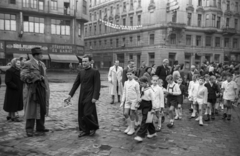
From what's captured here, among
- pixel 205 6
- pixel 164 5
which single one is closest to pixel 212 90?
pixel 164 5

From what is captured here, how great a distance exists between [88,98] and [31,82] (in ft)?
4.82

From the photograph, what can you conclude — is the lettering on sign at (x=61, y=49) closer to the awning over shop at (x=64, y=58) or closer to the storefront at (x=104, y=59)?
the awning over shop at (x=64, y=58)

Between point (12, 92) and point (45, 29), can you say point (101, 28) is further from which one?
point (12, 92)

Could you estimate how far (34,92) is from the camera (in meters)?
5.62

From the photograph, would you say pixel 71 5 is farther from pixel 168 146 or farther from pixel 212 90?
pixel 168 146

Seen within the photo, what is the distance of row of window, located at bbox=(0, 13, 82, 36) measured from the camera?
30.5 m

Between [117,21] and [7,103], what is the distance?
143 feet

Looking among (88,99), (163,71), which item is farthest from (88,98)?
(163,71)

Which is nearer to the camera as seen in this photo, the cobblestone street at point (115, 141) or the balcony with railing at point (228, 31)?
the cobblestone street at point (115, 141)

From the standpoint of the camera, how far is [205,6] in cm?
4162

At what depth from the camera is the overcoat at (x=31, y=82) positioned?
5.55 meters

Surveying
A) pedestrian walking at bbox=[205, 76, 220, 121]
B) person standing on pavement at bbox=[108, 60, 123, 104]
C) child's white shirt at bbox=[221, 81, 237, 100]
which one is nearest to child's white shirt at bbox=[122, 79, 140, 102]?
pedestrian walking at bbox=[205, 76, 220, 121]

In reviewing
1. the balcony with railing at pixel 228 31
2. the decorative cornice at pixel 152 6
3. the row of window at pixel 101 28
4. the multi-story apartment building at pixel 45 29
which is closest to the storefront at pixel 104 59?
the row of window at pixel 101 28

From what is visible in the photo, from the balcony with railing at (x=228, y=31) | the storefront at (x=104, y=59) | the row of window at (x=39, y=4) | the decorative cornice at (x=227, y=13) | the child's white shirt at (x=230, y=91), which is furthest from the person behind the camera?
the storefront at (x=104, y=59)
